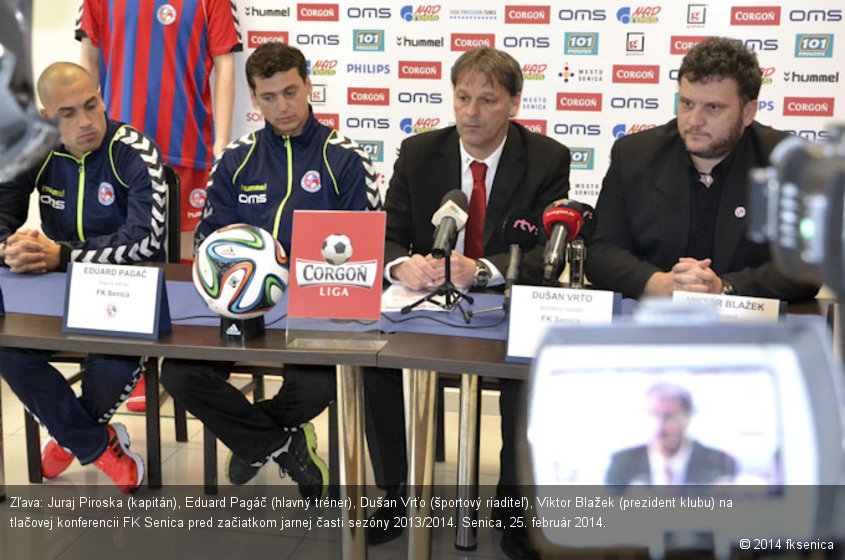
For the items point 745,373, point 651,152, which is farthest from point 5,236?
point 745,373

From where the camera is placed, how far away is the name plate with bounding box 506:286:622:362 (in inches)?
72.6

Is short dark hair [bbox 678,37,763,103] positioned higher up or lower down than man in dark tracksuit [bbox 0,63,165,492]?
higher up

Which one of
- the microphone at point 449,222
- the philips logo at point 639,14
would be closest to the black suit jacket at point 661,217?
the microphone at point 449,222

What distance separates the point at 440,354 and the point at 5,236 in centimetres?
187

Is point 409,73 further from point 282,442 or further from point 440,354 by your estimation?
point 440,354

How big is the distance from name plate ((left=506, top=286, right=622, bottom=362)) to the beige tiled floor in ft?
3.06

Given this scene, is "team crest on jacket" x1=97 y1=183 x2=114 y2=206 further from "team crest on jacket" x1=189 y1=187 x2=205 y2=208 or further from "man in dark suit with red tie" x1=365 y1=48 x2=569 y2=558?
"team crest on jacket" x1=189 y1=187 x2=205 y2=208

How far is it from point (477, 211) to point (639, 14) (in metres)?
1.97

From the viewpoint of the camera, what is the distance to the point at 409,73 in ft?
14.8

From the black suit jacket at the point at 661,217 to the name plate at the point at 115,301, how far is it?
4.16 feet

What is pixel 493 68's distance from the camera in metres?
2.79

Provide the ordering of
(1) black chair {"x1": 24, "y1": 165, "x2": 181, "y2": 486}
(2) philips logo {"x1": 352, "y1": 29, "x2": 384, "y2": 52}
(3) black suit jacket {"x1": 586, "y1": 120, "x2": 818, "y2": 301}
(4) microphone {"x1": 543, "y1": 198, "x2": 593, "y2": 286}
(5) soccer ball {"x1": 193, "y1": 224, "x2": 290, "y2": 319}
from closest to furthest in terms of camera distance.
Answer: (5) soccer ball {"x1": 193, "y1": 224, "x2": 290, "y2": 319}, (4) microphone {"x1": 543, "y1": 198, "x2": 593, "y2": 286}, (3) black suit jacket {"x1": 586, "y1": 120, "x2": 818, "y2": 301}, (1) black chair {"x1": 24, "y1": 165, "x2": 181, "y2": 486}, (2) philips logo {"x1": 352, "y1": 29, "x2": 384, "y2": 52}

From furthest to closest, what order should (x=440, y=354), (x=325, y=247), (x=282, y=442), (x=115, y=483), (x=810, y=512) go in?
(x=115, y=483), (x=282, y=442), (x=325, y=247), (x=440, y=354), (x=810, y=512)

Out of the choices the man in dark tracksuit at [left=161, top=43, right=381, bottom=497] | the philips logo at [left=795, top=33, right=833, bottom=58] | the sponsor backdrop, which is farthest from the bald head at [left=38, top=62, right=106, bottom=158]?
the philips logo at [left=795, top=33, right=833, bottom=58]
